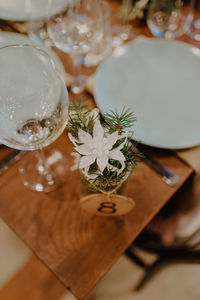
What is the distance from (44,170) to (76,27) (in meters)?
0.35

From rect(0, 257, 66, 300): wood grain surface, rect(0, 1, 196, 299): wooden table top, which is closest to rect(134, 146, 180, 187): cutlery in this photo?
rect(0, 1, 196, 299): wooden table top

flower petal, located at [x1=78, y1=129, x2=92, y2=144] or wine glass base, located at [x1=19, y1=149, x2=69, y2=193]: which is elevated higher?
flower petal, located at [x1=78, y1=129, x2=92, y2=144]

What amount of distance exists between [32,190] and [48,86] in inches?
9.1

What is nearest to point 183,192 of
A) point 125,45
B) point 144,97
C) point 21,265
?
point 144,97

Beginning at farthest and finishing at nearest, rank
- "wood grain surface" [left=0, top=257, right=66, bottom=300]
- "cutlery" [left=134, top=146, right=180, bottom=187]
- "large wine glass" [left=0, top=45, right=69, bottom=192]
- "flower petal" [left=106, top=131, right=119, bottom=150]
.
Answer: "wood grain surface" [left=0, top=257, right=66, bottom=300] < "cutlery" [left=134, top=146, right=180, bottom=187] < "large wine glass" [left=0, top=45, right=69, bottom=192] < "flower petal" [left=106, top=131, right=119, bottom=150]

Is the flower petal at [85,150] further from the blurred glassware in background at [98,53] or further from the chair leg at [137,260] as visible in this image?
the chair leg at [137,260]

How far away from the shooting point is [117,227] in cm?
69

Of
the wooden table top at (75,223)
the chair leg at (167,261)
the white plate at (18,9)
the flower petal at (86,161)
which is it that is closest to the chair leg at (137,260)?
the chair leg at (167,261)

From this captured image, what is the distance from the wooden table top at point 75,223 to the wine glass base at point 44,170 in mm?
15

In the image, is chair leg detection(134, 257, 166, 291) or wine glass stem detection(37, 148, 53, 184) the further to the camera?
chair leg detection(134, 257, 166, 291)

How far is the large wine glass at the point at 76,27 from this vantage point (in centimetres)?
76

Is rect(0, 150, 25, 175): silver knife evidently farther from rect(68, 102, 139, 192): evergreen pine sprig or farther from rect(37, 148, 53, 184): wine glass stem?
rect(68, 102, 139, 192): evergreen pine sprig

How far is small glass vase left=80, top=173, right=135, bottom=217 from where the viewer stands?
59 cm

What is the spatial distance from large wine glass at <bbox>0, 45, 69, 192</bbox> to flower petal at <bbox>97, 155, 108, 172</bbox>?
0.42 feet
